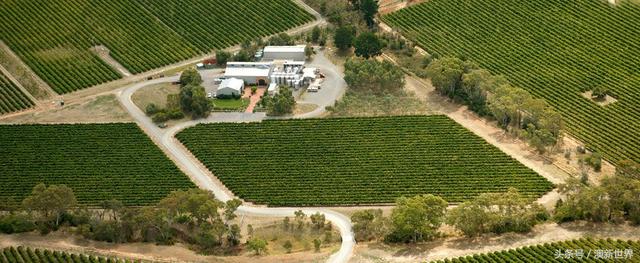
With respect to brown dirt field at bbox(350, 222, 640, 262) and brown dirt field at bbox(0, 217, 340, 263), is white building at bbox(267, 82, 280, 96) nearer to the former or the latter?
brown dirt field at bbox(0, 217, 340, 263)

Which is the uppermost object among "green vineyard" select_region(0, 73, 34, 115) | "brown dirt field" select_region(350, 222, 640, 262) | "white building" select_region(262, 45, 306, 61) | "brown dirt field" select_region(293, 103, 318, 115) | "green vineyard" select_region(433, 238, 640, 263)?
"white building" select_region(262, 45, 306, 61)

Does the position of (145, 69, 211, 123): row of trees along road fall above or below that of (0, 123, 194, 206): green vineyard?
above

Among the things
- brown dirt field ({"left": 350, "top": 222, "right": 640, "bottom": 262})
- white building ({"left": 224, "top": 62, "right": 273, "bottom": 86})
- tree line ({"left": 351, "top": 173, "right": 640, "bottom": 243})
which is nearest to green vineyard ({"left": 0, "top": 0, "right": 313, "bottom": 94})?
Result: white building ({"left": 224, "top": 62, "right": 273, "bottom": 86})

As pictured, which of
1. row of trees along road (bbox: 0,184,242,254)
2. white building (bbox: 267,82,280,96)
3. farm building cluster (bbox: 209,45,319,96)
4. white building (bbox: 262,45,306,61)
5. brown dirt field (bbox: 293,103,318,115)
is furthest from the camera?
white building (bbox: 262,45,306,61)

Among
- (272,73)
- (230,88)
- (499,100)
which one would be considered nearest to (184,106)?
(230,88)

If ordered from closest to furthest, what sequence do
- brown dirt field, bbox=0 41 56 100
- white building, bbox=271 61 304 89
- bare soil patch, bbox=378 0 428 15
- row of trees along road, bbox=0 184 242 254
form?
row of trees along road, bbox=0 184 242 254
white building, bbox=271 61 304 89
brown dirt field, bbox=0 41 56 100
bare soil patch, bbox=378 0 428 15

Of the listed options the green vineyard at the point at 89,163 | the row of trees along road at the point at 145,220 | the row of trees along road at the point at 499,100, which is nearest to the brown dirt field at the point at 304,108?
the row of trees along road at the point at 499,100

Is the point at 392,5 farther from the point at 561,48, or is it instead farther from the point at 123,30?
the point at 123,30

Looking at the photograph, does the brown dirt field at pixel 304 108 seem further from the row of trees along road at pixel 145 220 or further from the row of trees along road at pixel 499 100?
the row of trees along road at pixel 145 220
